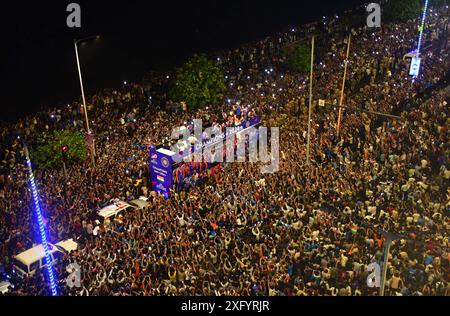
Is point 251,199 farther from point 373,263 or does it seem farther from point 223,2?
point 223,2

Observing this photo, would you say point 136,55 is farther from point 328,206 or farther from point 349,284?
point 349,284

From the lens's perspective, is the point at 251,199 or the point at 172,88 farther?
the point at 172,88

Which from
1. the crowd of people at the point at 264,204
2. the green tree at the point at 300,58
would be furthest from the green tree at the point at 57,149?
the green tree at the point at 300,58

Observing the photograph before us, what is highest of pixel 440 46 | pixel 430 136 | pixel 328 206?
pixel 440 46

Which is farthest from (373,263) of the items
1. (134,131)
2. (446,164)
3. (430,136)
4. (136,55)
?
(136,55)

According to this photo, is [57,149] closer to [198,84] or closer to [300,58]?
[198,84]

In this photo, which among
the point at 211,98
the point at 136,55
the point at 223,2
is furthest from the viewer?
the point at 223,2

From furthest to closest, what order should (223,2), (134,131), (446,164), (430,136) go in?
(223,2)
(134,131)
(430,136)
(446,164)

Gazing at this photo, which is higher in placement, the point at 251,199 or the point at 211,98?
the point at 211,98
